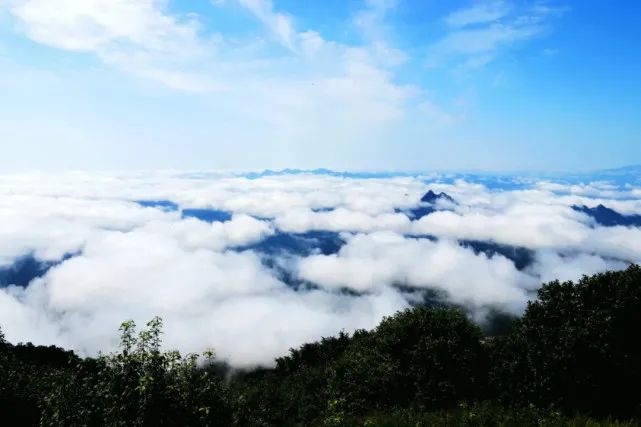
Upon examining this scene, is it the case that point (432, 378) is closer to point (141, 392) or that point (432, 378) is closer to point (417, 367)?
point (417, 367)

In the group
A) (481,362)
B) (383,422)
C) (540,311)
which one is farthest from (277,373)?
(383,422)

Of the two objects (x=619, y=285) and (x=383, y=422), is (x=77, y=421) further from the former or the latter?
(x=619, y=285)

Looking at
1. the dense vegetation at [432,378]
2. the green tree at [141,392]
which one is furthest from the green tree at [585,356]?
the green tree at [141,392]

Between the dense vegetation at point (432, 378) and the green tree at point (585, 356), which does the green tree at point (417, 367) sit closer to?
the dense vegetation at point (432, 378)

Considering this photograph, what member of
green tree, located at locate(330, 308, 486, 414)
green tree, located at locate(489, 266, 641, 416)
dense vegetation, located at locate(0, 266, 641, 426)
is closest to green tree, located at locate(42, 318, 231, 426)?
dense vegetation, located at locate(0, 266, 641, 426)

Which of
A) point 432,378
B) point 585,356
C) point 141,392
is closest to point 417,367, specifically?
point 432,378

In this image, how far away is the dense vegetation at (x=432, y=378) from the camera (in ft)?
40.1

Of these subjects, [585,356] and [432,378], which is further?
[432,378]

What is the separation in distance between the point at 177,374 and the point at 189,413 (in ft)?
4.01

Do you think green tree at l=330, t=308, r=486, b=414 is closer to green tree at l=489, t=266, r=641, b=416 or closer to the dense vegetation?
the dense vegetation

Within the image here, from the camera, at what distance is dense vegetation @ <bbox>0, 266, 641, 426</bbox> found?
12.2 m

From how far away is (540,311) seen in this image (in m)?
27.2

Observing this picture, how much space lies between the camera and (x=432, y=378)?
29281mm

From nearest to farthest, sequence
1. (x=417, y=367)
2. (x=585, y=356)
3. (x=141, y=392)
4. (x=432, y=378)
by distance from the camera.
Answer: (x=141, y=392), (x=585, y=356), (x=432, y=378), (x=417, y=367)
